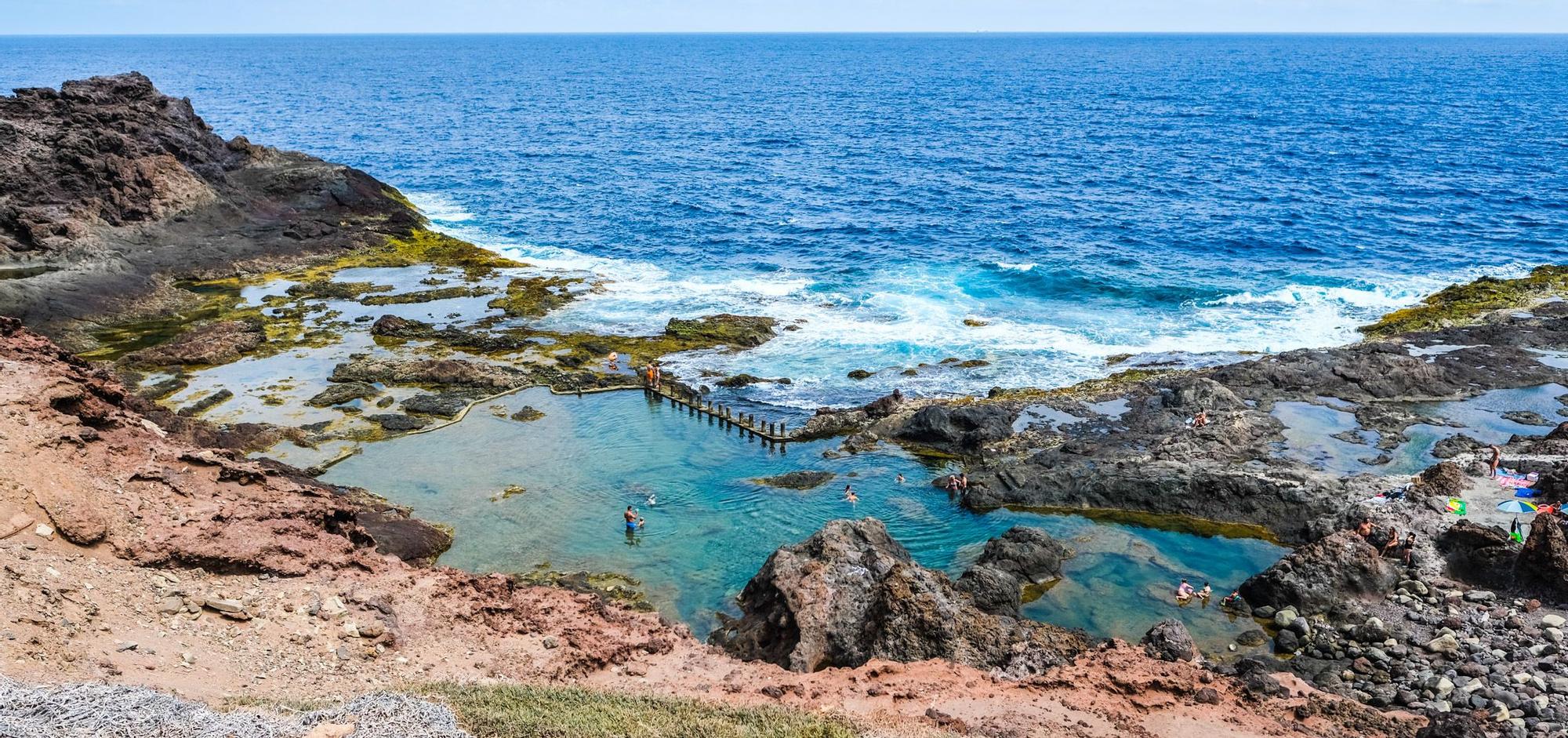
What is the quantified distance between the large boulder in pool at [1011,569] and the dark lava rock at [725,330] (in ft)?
77.2

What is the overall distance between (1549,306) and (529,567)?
175ft

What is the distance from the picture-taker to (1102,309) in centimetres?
5831

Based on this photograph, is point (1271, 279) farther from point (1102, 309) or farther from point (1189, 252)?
point (1102, 309)

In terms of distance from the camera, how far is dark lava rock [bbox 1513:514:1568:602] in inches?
1003

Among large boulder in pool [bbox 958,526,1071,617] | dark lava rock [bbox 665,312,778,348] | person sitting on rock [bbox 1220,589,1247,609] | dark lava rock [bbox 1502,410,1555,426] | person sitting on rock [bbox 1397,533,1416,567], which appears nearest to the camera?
large boulder in pool [bbox 958,526,1071,617]

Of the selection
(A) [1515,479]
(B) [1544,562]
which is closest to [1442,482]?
(A) [1515,479]

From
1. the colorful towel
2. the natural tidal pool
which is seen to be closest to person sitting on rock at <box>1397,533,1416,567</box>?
the natural tidal pool

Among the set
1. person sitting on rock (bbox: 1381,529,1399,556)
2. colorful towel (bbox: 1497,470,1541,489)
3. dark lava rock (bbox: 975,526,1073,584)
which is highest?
colorful towel (bbox: 1497,470,1541,489)

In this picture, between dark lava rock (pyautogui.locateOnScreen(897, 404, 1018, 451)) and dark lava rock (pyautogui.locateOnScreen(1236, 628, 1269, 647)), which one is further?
dark lava rock (pyautogui.locateOnScreen(897, 404, 1018, 451))

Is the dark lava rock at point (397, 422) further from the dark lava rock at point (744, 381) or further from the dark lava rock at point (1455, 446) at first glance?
the dark lava rock at point (1455, 446)

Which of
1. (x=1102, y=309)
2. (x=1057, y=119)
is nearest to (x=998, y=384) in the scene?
(x=1102, y=309)

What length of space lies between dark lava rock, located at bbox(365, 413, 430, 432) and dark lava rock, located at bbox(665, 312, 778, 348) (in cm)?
1545

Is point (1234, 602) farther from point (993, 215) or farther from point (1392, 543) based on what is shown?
point (993, 215)

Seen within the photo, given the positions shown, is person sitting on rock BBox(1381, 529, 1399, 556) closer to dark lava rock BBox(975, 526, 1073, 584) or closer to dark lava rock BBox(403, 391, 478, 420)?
dark lava rock BBox(975, 526, 1073, 584)
